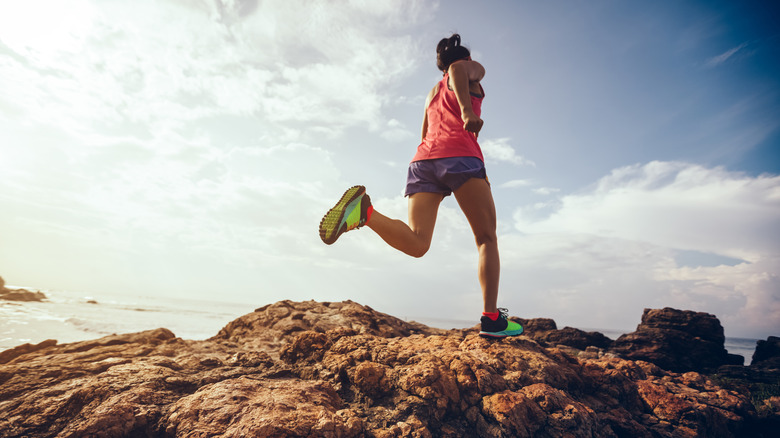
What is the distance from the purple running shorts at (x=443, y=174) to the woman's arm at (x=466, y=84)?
0.89ft

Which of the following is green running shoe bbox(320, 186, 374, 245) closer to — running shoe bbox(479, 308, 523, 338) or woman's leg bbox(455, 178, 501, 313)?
woman's leg bbox(455, 178, 501, 313)

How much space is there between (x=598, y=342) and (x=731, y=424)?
13.5ft

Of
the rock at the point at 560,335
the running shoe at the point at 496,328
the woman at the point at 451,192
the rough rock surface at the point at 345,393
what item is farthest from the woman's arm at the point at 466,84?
the rock at the point at 560,335

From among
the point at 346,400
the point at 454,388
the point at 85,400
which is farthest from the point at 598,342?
the point at 85,400

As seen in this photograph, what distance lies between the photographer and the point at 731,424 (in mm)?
3150

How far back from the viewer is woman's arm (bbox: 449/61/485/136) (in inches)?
107

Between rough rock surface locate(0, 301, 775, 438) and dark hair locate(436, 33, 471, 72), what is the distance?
2.57 meters

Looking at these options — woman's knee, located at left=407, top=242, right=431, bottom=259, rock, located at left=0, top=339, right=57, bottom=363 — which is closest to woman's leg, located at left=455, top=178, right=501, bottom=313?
woman's knee, located at left=407, top=242, right=431, bottom=259

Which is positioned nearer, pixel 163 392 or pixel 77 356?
pixel 163 392

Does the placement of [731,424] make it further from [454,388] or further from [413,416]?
[413,416]

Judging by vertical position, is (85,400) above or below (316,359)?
below

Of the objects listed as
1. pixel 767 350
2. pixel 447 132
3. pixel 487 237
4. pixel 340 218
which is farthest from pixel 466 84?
pixel 767 350

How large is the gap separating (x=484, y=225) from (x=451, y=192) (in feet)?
1.33

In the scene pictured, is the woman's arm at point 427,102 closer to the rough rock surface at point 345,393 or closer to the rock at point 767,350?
the rough rock surface at point 345,393
